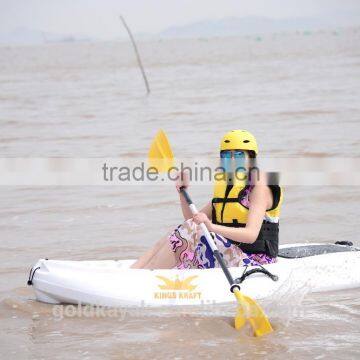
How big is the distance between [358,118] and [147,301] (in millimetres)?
10953

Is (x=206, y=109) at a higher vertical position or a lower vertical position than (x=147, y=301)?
higher

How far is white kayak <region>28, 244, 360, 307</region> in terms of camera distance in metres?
5.67

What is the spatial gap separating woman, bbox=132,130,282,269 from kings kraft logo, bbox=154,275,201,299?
172 mm

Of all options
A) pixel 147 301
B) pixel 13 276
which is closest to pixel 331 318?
pixel 147 301

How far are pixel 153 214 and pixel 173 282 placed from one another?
3.54 m

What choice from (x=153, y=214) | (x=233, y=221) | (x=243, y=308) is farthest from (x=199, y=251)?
(x=153, y=214)

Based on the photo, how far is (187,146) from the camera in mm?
13664

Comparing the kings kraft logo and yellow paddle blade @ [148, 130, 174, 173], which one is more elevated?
yellow paddle blade @ [148, 130, 174, 173]

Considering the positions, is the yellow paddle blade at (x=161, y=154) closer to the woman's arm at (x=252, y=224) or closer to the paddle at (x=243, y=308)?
the paddle at (x=243, y=308)

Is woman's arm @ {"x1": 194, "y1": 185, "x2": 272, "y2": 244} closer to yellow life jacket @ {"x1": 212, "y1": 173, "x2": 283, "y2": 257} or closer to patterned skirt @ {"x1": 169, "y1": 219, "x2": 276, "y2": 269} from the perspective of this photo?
yellow life jacket @ {"x1": 212, "y1": 173, "x2": 283, "y2": 257}

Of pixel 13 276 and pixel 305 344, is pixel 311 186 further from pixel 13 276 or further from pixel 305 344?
pixel 305 344

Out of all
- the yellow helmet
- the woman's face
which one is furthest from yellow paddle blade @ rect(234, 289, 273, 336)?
the yellow helmet

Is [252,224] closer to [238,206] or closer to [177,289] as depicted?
[238,206]

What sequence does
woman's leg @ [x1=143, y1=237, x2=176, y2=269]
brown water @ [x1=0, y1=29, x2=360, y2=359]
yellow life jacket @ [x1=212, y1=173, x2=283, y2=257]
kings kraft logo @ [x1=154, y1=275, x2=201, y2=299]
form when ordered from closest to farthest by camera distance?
brown water @ [x1=0, y1=29, x2=360, y2=359]
yellow life jacket @ [x1=212, y1=173, x2=283, y2=257]
kings kraft logo @ [x1=154, y1=275, x2=201, y2=299]
woman's leg @ [x1=143, y1=237, x2=176, y2=269]
